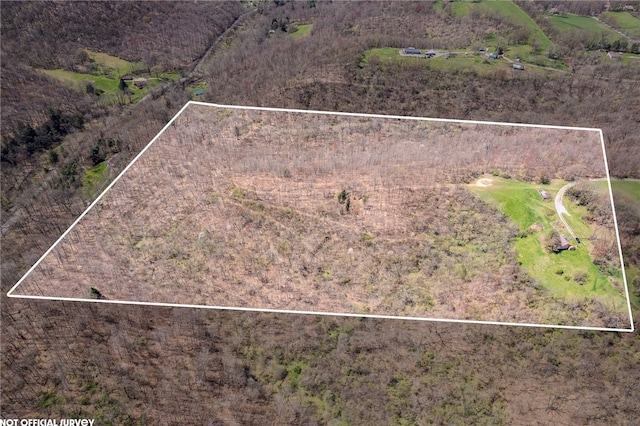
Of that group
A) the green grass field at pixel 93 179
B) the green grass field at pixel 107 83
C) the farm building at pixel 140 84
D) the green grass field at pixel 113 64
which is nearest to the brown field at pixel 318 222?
the green grass field at pixel 93 179

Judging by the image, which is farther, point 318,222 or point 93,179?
point 93,179

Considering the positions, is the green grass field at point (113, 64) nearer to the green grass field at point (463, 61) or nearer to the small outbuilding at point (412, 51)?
the green grass field at point (463, 61)

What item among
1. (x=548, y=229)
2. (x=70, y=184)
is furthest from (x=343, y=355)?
(x=70, y=184)

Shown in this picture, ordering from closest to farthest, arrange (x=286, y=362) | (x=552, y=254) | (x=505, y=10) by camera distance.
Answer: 1. (x=552, y=254)
2. (x=286, y=362)
3. (x=505, y=10)

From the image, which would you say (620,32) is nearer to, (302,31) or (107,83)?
(302,31)

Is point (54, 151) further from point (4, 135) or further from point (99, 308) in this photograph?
point (99, 308)

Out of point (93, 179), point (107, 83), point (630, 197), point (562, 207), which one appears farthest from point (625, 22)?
point (107, 83)
